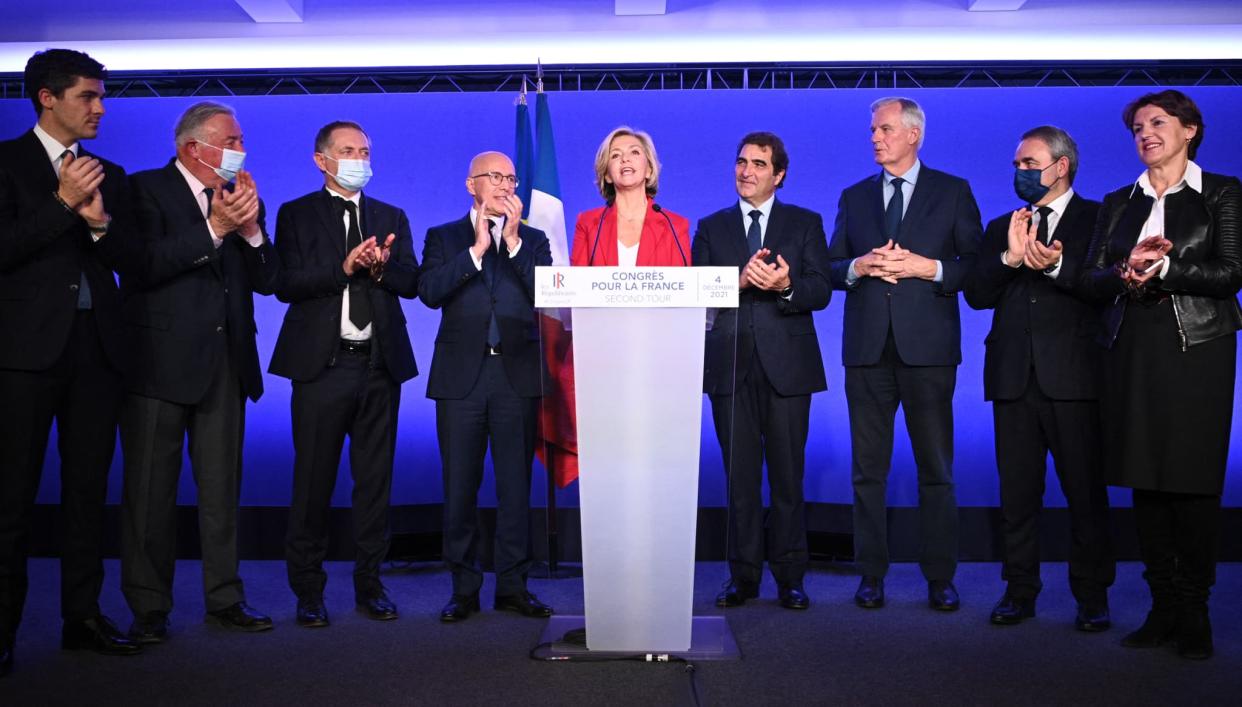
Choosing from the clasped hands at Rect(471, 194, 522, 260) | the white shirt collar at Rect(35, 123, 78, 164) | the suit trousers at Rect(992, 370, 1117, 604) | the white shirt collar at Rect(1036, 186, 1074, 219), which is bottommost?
the suit trousers at Rect(992, 370, 1117, 604)

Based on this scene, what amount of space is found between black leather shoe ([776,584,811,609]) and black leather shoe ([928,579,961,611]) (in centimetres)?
50

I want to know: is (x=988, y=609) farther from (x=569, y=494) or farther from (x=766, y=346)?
(x=569, y=494)

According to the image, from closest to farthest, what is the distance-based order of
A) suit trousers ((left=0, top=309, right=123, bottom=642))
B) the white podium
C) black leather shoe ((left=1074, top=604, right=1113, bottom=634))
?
the white podium
suit trousers ((left=0, top=309, right=123, bottom=642))
black leather shoe ((left=1074, top=604, right=1113, bottom=634))

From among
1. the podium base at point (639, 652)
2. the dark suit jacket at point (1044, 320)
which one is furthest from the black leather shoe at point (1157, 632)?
the podium base at point (639, 652)

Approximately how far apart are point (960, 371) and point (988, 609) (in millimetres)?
2246

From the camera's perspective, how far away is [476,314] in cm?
399

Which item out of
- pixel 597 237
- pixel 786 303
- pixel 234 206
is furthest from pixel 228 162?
pixel 786 303

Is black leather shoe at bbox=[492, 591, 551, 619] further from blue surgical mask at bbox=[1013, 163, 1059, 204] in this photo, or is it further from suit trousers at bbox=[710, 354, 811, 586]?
blue surgical mask at bbox=[1013, 163, 1059, 204]

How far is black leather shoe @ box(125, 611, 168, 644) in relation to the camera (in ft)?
11.8

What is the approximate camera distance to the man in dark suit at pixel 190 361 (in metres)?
3.64

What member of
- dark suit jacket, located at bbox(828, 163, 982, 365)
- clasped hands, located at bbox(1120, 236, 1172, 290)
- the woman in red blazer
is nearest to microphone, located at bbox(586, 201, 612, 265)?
the woman in red blazer

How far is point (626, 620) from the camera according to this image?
3.24m

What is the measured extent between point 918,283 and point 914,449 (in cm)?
67

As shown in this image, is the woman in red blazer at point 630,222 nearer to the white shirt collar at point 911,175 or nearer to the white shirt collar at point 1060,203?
the white shirt collar at point 911,175
